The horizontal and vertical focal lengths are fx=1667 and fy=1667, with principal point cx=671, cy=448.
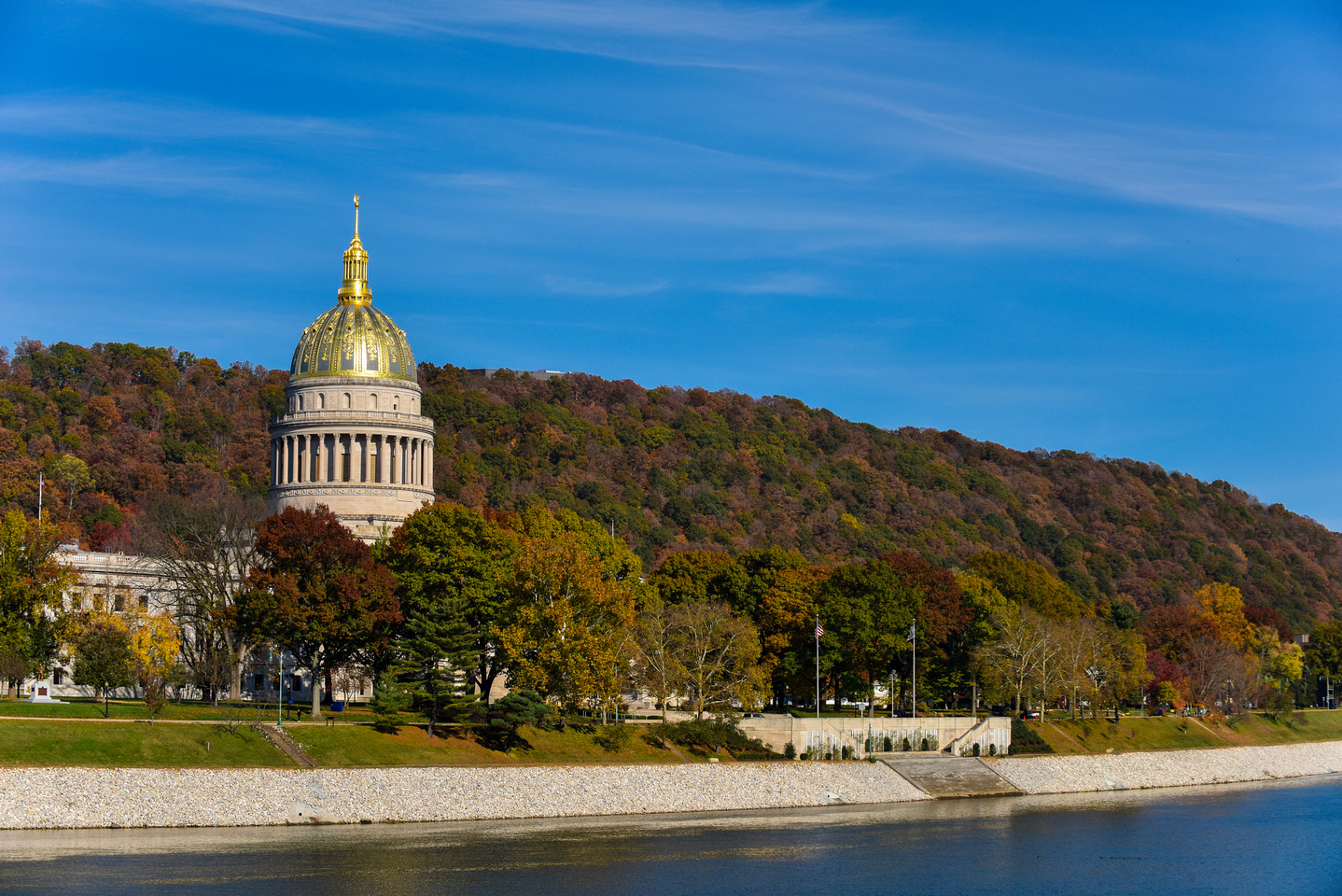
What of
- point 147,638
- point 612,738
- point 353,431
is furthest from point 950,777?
point 353,431

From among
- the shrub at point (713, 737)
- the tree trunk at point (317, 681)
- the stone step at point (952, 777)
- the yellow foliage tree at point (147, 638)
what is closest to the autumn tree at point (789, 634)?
the stone step at point (952, 777)

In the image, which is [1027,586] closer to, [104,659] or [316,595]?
[316,595]

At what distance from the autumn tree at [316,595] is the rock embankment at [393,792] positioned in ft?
45.4

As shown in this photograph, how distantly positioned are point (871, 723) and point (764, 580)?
16.5 metres

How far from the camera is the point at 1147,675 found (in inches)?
5261

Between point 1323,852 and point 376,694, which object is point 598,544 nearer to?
point 376,694

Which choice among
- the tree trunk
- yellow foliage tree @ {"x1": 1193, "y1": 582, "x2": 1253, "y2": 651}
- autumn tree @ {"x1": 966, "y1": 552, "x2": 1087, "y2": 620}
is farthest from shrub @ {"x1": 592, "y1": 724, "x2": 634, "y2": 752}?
yellow foliage tree @ {"x1": 1193, "y1": 582, "x2": 1253, "y2": 651}

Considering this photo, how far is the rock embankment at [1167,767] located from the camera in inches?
4092

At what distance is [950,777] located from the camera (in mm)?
99875

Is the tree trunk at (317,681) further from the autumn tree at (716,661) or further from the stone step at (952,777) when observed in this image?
the stone step at (952,777)

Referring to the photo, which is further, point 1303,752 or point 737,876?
point 1303,752

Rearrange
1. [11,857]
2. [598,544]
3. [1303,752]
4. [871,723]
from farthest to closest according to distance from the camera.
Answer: [1303,752] < [598,544] < [871,723] < [11,857]

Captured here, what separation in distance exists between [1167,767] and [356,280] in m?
74.3

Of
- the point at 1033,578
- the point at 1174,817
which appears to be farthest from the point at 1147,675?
the point at 1174,817
